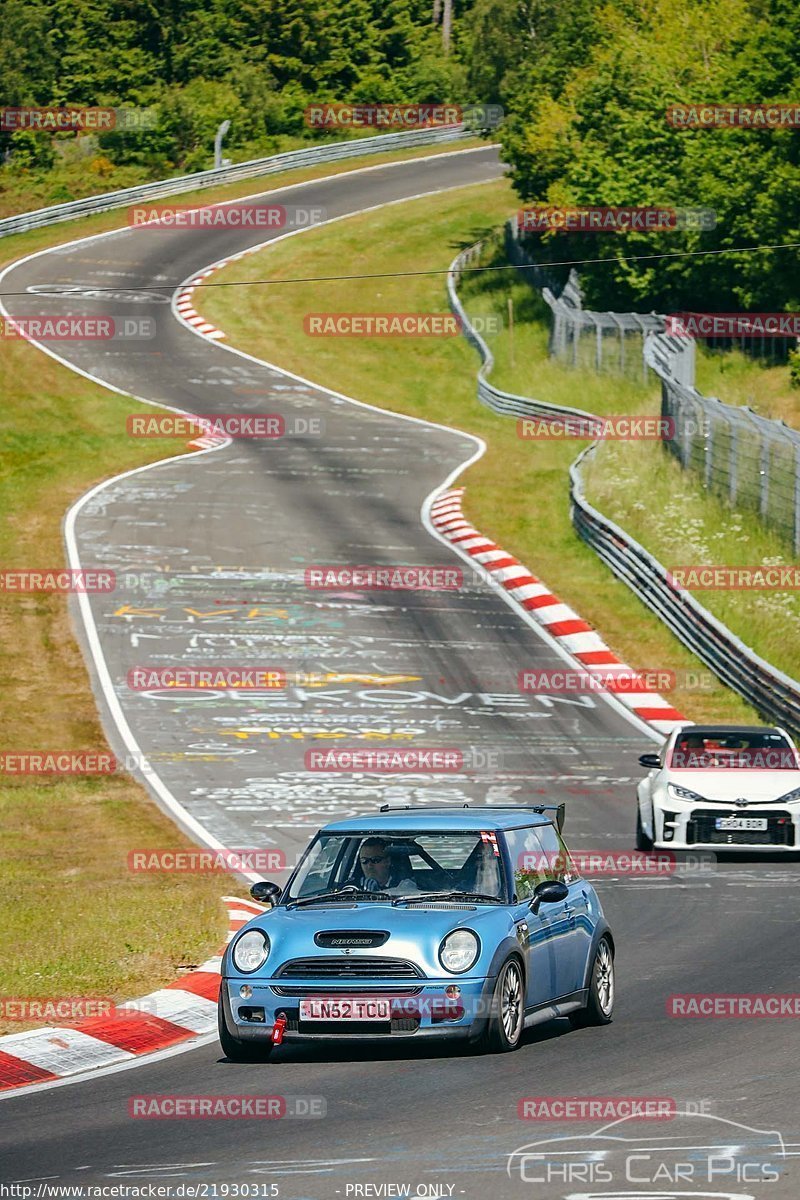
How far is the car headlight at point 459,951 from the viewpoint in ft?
36.5

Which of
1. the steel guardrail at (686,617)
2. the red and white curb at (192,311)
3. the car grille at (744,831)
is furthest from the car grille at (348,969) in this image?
the red and white curb at (192,311)

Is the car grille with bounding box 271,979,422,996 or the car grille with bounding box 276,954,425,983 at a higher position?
the car grille with bounding box 276,954,425,983

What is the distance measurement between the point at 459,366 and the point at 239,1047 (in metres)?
51.0

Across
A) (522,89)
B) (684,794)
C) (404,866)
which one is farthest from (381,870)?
(522,89)

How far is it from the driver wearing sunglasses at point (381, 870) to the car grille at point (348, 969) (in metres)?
0.87

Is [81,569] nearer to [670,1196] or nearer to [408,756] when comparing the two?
[408,756]

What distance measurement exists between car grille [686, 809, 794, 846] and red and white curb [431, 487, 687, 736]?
7.73 m

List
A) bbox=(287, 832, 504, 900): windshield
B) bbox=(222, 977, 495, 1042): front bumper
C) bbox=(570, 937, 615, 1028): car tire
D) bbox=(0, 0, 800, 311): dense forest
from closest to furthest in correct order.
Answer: bbox=(222, 977, 495, 1042): front bumper
bbox=(287, 832, 504, 900): windshield
bbox=(570, 937, 615, 1028): car tire
bbox=(0, 0, 800, 311): dense forest

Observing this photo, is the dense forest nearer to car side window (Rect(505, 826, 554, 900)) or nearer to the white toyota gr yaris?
the white toyota gr yaris

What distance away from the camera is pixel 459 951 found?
11.2 meters

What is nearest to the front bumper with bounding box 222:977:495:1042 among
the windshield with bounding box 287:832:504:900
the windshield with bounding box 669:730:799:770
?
the windshield with bounding box 287:832:504:900

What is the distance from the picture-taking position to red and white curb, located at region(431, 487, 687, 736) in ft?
99.1

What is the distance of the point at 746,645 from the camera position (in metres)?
31.5

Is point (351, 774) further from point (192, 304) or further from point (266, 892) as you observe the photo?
point (192, 304)
